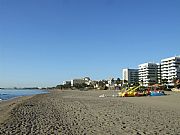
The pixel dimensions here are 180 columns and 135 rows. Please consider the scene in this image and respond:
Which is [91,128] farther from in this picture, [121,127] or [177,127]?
[177,127]

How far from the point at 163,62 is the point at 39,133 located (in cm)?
14936

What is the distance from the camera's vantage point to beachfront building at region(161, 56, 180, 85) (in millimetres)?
134625

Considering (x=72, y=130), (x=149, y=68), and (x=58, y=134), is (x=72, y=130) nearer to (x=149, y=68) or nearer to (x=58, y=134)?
(x=58, y=134)

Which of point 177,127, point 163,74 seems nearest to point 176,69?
point 163,74

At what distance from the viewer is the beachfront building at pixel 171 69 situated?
13462cm

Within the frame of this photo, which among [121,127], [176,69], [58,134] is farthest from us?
[176,69]

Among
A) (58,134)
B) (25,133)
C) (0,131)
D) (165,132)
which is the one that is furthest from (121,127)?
(0,131)

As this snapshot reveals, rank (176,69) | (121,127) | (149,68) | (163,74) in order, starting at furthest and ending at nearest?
(149,68)
(163,74)
(176,69)
(121,127)

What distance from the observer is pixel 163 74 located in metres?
148

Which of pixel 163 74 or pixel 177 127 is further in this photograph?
pixel 163 74

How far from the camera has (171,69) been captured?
140375mm

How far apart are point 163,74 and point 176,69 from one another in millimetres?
13760

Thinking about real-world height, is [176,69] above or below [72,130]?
above

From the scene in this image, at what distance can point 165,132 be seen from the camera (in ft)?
30.9
